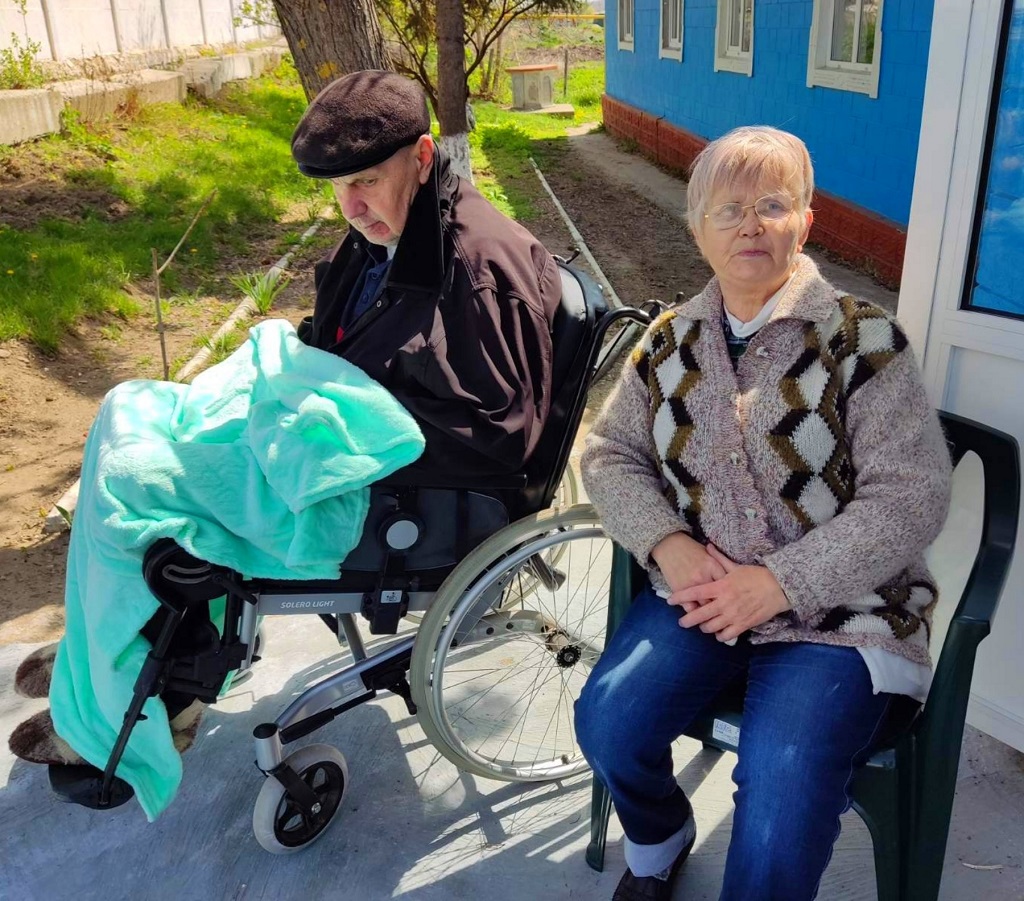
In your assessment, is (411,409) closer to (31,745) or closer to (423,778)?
(423,778)

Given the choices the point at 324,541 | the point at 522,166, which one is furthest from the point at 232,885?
the point at 522,166

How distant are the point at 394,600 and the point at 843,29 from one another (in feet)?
23.4

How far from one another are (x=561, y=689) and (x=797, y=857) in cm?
114

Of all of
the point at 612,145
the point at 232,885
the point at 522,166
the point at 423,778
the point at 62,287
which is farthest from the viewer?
the point at 612,145

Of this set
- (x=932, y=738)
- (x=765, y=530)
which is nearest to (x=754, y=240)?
(x=765, y=530)

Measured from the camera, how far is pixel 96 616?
1.89 meters

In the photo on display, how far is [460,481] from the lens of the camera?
6.72ft

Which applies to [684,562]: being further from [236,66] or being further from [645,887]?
[236,66]

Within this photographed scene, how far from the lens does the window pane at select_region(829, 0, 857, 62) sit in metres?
7.39

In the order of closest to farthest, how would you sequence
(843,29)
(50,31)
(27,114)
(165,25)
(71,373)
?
(71,373) < (843,29) < (27,114) < (50,31) < (165,25)

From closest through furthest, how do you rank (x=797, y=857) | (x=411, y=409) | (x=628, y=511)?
1. (x=797, y=857)
2. (x=628, y=511)
3. (x=411, y=409)

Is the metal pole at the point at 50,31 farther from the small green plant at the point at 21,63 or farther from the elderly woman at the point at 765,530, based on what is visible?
the elderly woman at the point at 765,530

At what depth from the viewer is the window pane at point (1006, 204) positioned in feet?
6.24

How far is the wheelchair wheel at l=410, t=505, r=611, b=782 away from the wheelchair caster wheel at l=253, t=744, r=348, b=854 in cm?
27
